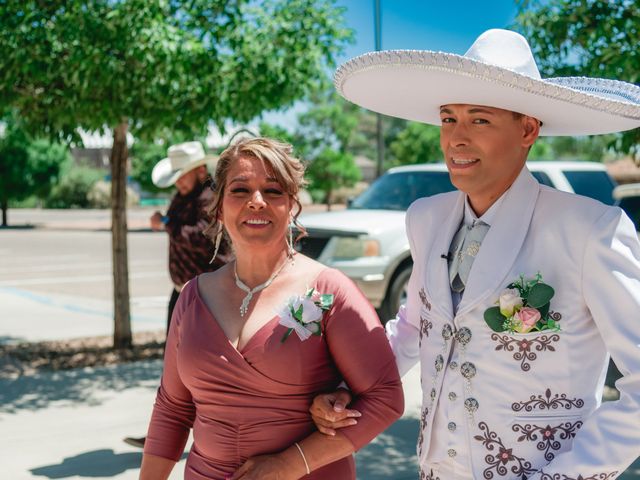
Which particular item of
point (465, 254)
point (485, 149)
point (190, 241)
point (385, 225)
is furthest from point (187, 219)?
point (385, 225)

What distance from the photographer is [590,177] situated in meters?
9.84

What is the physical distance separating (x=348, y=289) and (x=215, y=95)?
16.6 feet

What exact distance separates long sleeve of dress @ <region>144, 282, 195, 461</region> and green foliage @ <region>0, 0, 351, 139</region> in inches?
175

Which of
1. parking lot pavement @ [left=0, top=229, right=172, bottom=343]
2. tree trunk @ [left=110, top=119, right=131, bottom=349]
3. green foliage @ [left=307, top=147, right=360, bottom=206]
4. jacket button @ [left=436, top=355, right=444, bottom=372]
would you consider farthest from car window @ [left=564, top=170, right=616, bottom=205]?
green foliage @ [left=307, top=147, right=360, bottom=206]

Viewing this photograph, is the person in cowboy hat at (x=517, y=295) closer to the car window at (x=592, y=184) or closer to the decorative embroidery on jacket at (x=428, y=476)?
the decorative embroidery on jacket at (x=428, y=476)

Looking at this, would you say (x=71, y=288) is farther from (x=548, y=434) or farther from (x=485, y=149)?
(x=548, y=434)

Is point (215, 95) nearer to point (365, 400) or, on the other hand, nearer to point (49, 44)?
point (49, 44)

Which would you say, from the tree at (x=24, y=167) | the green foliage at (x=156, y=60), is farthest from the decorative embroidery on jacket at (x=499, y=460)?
the tree at (x=24, y=167)

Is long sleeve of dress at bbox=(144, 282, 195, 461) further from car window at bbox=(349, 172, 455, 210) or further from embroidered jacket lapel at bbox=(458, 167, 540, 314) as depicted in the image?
car window at bbox=(349, 172, 455, 210)

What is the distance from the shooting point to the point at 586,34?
5.75m

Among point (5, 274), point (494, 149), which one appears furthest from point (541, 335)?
point (5, 274)

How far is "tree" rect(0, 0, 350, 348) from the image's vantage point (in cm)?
664

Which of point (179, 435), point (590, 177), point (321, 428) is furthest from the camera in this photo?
point (590, 177)

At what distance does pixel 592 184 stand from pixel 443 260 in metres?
8.04
